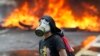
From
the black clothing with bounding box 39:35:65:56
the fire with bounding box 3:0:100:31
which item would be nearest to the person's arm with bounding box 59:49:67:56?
the black clothing with bounding box 39:35:65:56

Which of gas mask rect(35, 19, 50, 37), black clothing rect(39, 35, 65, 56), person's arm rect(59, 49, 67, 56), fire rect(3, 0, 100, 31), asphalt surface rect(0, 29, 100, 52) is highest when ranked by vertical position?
fire rect(3, 0, 100, 31)

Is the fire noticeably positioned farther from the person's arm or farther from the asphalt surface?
the person's arm

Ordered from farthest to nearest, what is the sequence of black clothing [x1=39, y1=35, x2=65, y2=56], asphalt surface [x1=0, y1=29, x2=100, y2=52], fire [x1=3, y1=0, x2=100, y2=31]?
fire [x1=3, y1=0, x2=100, y2=31] < asphalt surface [x1=0, y1=29, x2=100, y2=52] < black clothing [x1=39, y1=35, x2=65, y2=56]

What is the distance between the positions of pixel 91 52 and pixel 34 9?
5.02m

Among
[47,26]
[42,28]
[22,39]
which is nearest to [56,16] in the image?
[22,39]

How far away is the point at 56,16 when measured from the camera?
1352 centimetres

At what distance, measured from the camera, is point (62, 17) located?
13531 millimetres

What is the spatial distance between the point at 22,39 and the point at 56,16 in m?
2.39

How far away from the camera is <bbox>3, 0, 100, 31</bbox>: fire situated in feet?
43.6

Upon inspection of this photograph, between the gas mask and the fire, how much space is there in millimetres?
9446

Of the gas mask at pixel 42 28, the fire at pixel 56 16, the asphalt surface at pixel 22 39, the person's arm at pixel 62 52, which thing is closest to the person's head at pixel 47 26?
the gas mask at pixel 42 28

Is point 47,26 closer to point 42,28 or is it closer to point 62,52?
point 42,28

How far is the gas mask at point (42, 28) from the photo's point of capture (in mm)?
3549

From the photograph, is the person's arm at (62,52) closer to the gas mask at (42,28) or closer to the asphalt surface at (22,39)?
the gas mask at (42,28)
